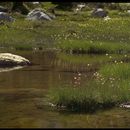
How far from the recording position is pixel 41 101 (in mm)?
16719

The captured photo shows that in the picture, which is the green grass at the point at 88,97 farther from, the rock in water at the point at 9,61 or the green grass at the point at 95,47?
the green grass at the point at 95,47

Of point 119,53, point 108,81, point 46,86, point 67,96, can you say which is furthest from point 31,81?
point 119,53

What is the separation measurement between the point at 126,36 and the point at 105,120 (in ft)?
85.9

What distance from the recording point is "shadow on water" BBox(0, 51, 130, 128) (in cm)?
1403

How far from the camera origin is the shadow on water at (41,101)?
1403 cm

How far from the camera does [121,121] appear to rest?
14227 millimetres

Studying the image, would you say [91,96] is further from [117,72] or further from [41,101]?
[117,72]

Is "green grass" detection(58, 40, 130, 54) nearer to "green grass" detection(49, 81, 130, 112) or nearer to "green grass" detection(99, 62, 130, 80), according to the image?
"green grass" detection(99, 62, 130, 80)

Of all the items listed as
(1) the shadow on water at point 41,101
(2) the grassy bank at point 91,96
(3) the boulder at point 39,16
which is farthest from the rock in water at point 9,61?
(3) the boulder at point 39,16

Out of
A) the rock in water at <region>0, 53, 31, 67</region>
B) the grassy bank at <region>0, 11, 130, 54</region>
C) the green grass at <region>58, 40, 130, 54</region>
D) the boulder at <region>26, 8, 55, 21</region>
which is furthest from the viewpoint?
the boulder at <region>26, 8, 55, 21</region>

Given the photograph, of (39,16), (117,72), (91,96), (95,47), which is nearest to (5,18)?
(39,16)

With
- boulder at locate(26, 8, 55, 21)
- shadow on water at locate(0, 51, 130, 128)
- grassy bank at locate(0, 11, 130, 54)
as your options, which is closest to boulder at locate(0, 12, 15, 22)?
grassy bank at locate(0, 11, 130, 54)

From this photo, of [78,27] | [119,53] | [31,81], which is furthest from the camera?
[78,27]

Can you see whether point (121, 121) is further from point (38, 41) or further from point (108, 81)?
point (38, 41)
